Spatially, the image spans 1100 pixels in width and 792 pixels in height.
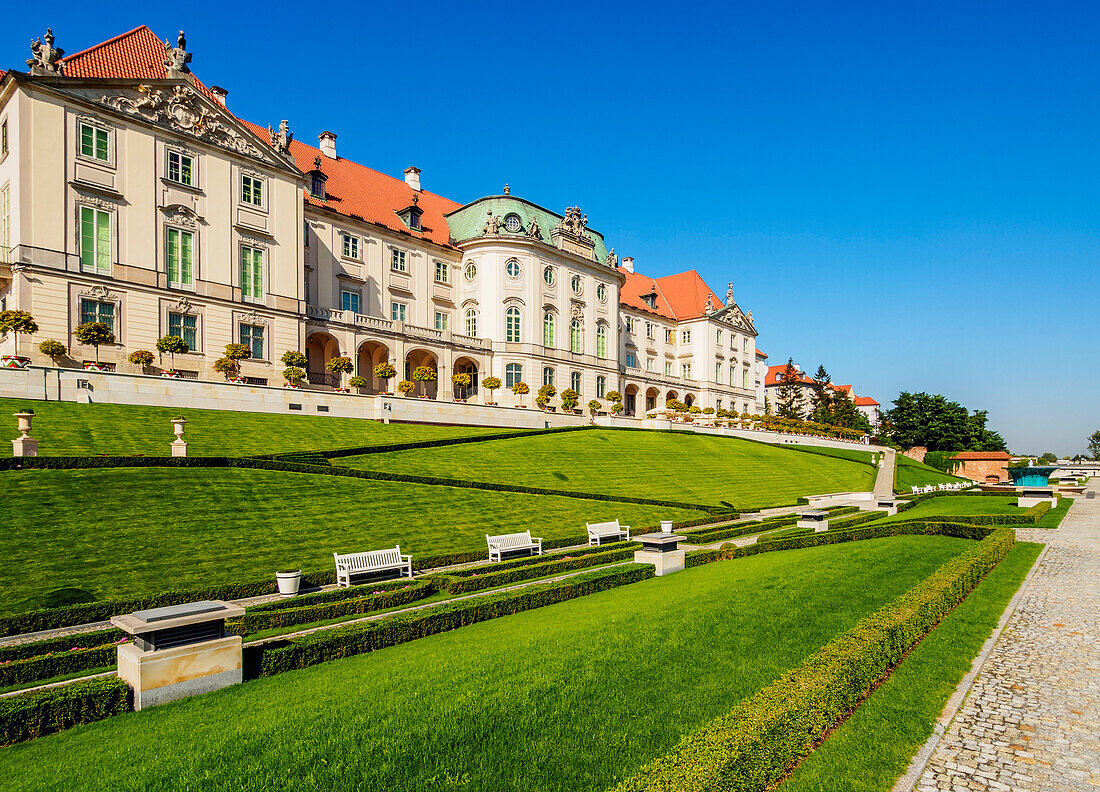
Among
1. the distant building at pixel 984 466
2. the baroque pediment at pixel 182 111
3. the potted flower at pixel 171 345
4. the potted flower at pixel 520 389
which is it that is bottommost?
the distant building at pixel 984 466

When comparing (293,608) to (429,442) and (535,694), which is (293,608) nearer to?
(535,694)

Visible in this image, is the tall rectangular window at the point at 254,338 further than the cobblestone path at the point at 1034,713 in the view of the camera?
Yes

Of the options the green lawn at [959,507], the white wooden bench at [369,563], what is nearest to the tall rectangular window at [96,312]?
the white wooden bench at [369,563]

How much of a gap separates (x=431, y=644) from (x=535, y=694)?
9.64 feet

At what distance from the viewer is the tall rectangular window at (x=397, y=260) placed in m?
49.5

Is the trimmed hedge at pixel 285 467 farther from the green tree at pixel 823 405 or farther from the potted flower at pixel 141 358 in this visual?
the green tree at pixel 823 405

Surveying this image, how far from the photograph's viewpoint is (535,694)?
7.07 meters

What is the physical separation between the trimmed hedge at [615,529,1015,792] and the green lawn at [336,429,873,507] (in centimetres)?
1847

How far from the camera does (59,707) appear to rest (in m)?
6.54

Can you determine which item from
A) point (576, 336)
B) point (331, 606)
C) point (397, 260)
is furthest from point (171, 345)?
point (576, 336)

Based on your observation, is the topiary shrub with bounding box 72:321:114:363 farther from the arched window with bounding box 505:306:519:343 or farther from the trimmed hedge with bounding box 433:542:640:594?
the arched window with bounding box 505:306:519:343

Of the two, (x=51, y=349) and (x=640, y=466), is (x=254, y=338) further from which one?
(x=640, y=466)

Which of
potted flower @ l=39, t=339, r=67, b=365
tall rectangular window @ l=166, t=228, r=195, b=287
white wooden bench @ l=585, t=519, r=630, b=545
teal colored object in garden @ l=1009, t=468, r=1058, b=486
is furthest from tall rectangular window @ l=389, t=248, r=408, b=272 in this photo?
teal colored object in garden @ l=1009, t=468, r=1058, b=486

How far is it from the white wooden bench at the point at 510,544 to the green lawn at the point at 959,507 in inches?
630
